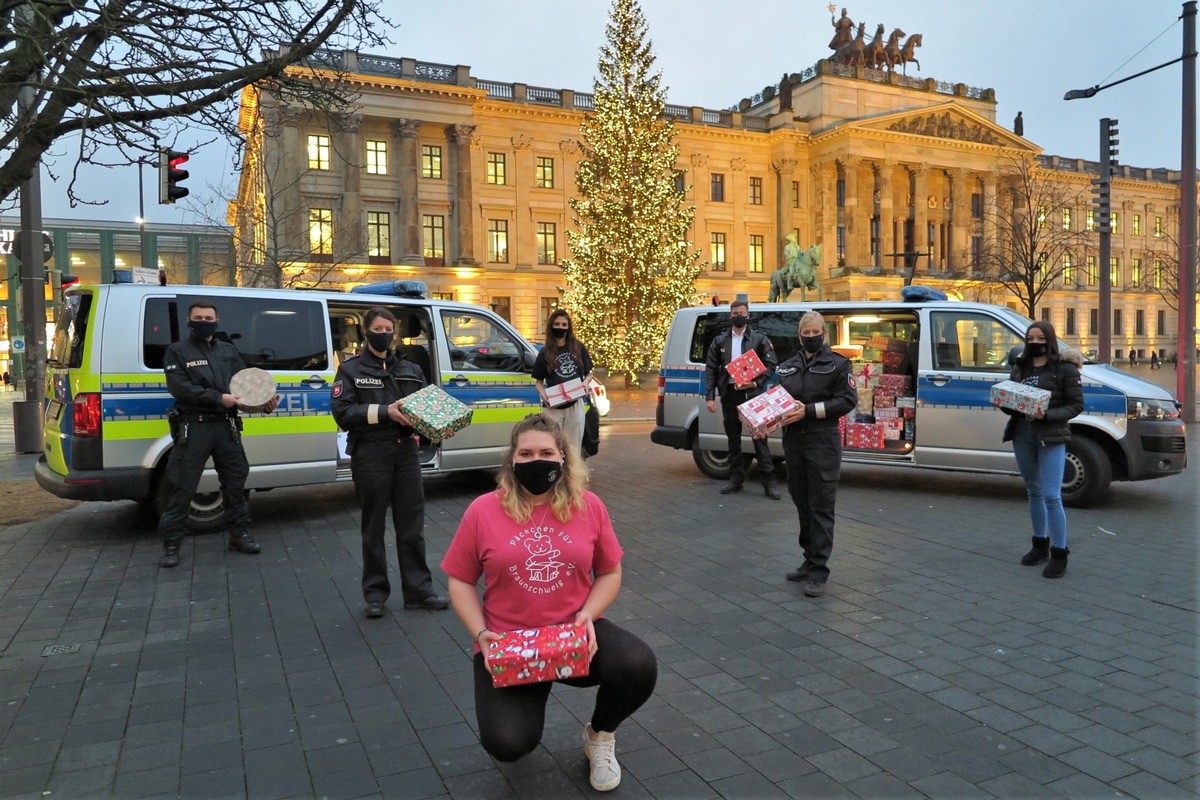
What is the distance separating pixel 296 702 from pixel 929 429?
7.50 metres

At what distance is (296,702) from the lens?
4.11 metres

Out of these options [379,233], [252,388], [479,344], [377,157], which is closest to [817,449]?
[252,388]

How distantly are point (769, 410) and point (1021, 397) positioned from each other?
1965 mm

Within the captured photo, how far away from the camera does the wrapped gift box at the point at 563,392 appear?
831 cm

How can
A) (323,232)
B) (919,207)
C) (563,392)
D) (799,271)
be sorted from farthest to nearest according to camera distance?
(919,207) → (323,232) → (799,271) → (563,392)

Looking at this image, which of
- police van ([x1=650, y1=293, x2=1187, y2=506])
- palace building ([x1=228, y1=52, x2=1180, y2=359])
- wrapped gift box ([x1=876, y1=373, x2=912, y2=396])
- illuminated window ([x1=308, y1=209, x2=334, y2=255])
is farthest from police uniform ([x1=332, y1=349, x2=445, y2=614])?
illuminated window ([x1=308, y1=209, x2=334, y2=255])

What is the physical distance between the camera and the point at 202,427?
6898 mm

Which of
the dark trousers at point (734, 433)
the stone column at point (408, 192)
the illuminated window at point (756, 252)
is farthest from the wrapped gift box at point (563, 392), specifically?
the illuminated window at point (756, 252)

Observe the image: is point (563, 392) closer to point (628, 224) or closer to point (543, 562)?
point (543, 562)

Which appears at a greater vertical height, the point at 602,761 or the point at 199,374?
the point at 199,374

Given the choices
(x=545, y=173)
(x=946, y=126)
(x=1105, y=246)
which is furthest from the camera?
(x=946, y=126)

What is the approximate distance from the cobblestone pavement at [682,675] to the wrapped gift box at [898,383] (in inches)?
93.6

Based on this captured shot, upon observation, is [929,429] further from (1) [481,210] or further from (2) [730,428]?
(1) [481,210]

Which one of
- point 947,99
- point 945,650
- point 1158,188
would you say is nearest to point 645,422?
point 945,650
